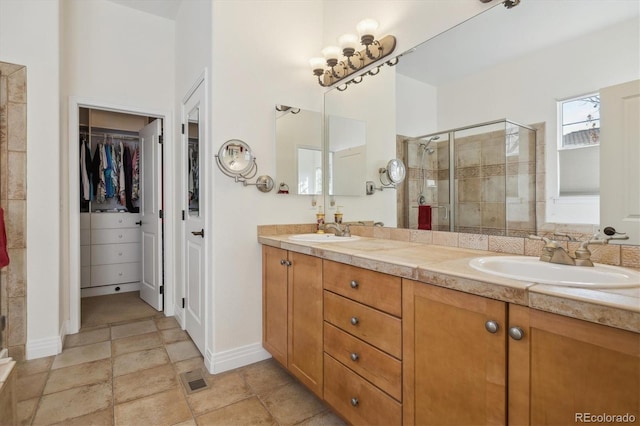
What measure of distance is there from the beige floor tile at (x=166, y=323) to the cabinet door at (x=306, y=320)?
1.60m

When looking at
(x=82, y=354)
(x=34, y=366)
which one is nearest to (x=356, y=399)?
(x=82, y=354)

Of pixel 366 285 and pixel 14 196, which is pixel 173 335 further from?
pixel 366 285

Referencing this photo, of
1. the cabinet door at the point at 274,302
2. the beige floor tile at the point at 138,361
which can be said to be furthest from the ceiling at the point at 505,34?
the beige floor tile at the point at 138,361

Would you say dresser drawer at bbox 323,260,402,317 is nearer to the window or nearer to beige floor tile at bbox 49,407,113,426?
the window

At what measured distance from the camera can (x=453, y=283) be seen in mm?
1012

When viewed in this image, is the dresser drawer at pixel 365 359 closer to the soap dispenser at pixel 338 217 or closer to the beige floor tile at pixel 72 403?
the soap dispenser at pixel 338 217

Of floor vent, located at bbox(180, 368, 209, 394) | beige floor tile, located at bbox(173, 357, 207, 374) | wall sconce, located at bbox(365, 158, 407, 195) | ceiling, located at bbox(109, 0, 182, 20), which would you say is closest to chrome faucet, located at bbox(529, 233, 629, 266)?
wall sconce, located at bbox(365, 158, 407, 195)

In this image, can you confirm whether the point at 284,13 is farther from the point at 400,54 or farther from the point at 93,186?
the point at 93,186

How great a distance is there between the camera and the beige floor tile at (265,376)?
6.49 feet

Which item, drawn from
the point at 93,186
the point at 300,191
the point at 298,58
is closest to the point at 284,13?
the point at 298,58

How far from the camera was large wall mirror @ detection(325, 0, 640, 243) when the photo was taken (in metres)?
1.20

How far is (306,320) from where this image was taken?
5.80 feet

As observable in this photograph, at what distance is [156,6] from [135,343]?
3.10 m

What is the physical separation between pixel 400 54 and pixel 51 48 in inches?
104
